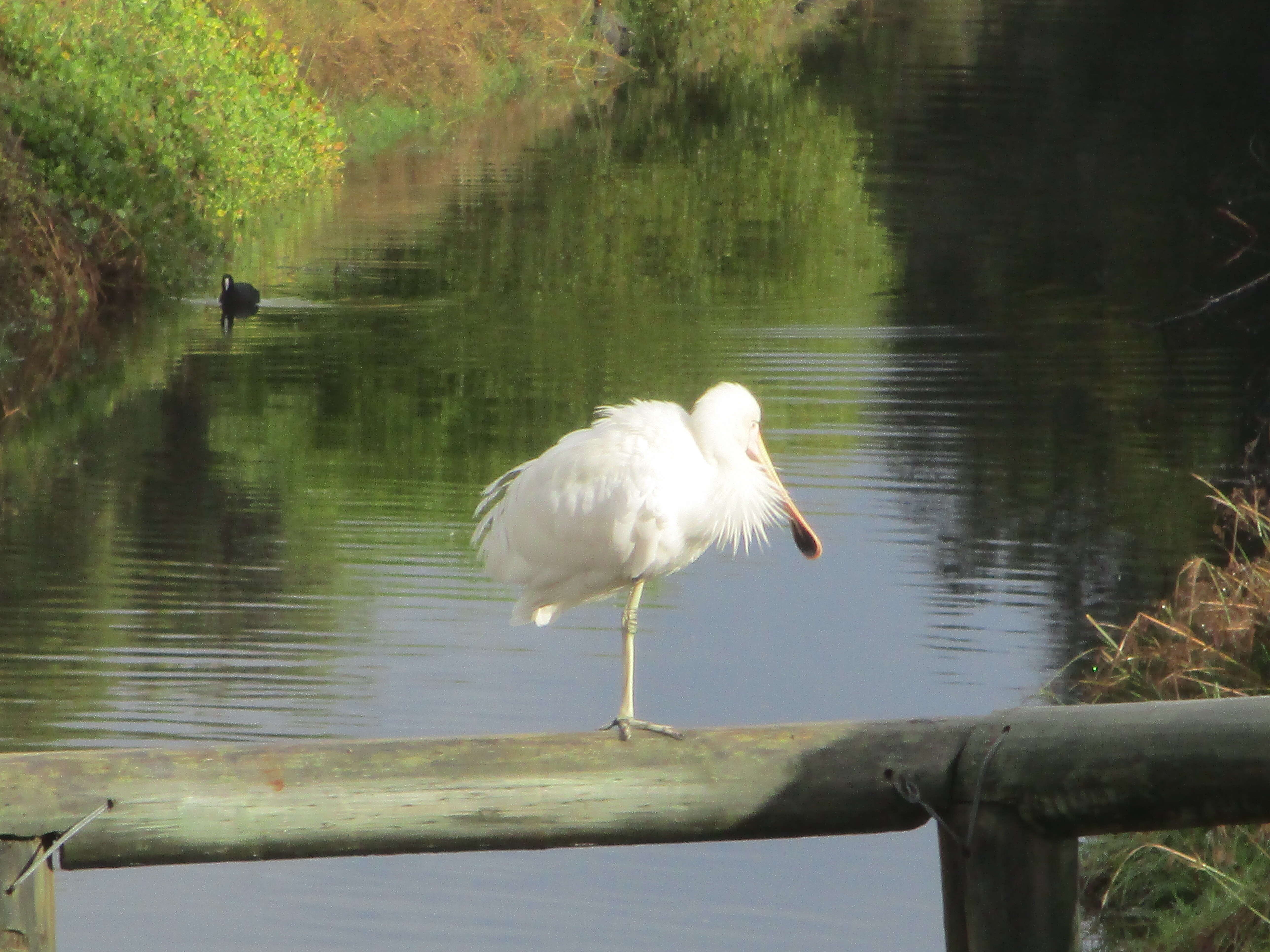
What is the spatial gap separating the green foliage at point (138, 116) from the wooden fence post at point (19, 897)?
15.1m

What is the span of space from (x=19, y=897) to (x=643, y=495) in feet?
6.50

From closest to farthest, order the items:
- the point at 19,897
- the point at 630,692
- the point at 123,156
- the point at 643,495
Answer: the point at 19,897
the point at 630,692
the point at 643,495
the point at 123,156

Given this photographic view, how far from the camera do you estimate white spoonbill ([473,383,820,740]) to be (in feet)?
16.1

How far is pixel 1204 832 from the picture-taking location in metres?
6.22

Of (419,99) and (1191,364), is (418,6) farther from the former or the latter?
(1191,364)

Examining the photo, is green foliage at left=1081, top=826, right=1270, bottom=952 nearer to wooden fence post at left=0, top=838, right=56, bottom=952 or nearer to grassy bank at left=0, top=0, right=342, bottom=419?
wooden fence post at left=0, top=838, right=56, bottom=952

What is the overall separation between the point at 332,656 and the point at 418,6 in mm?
26296

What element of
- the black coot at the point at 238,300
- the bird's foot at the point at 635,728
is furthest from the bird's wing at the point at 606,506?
the black coot at the point at 238,300

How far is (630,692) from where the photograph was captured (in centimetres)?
459

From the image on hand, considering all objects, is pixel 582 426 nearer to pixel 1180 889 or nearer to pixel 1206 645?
pixel 1206 645

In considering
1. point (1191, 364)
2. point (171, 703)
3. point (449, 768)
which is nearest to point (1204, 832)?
point (449, 768)

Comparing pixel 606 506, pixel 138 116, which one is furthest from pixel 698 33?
pixel 606 506

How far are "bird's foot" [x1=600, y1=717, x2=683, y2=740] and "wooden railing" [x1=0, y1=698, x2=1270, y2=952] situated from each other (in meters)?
0.07

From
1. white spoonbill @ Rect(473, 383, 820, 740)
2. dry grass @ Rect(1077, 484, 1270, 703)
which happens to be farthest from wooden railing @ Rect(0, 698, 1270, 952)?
dry grass @ Rect(1077, 484, 1270, 703)
